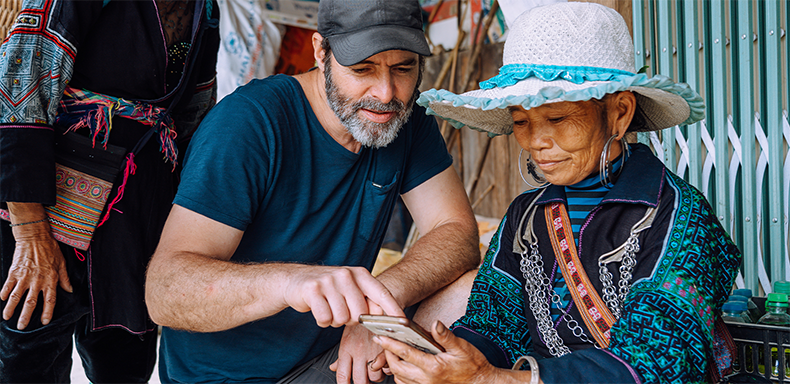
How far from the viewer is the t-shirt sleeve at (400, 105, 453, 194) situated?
249 cm

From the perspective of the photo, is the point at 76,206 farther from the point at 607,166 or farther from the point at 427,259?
the point at 607,166

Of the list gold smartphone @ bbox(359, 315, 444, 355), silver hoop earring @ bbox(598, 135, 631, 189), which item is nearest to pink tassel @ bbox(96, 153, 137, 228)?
gold smartphone @ bbox(359, 315, 444, 355)

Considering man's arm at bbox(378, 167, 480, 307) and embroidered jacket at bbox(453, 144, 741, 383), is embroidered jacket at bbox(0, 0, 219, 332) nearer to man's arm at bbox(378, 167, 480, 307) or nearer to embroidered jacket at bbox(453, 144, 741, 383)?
man's arm at bbox(378, 167, 480, 307)

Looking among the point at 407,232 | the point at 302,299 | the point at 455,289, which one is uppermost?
the point at 302,299

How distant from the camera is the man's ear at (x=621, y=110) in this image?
1.68 metres

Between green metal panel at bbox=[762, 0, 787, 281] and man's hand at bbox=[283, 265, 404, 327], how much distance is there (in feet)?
7.13

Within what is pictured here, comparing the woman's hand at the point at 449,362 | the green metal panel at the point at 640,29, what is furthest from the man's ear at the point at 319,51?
the green metal panel at the point at 640,29

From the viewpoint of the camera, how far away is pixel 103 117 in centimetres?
231

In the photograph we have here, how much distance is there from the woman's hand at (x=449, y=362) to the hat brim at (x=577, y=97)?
63 centimetres

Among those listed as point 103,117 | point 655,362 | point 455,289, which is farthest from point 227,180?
point 655,362

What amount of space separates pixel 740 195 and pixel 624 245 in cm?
169

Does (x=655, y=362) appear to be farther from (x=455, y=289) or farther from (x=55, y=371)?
(x=55, y=371)

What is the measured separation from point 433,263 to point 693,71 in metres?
1.76

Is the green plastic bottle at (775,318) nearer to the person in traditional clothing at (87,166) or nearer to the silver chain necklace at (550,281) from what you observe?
the silver chain necklace at (550,281)
